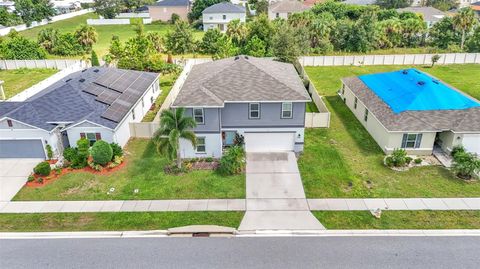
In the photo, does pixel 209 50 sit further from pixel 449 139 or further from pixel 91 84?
pixel 449 139

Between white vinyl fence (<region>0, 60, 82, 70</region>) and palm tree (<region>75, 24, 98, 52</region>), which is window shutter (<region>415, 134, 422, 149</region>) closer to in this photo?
white vinyl fence (<region>0, 60, 82, 70</region>)

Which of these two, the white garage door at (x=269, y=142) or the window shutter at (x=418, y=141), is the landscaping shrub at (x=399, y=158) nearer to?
the window shutter at (x=418, y=141)

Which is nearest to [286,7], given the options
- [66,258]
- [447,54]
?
[447,54]

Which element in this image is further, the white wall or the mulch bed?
the white wall

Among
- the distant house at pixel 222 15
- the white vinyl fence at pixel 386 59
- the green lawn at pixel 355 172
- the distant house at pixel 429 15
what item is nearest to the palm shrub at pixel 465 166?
the green lawn at pixel 355 172

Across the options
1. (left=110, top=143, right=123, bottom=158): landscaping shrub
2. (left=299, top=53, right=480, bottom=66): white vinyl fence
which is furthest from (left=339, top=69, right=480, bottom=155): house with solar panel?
(left=299, top=53, right=480, bottom=66): white vinyl fence

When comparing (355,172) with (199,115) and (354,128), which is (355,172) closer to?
(354,128)
